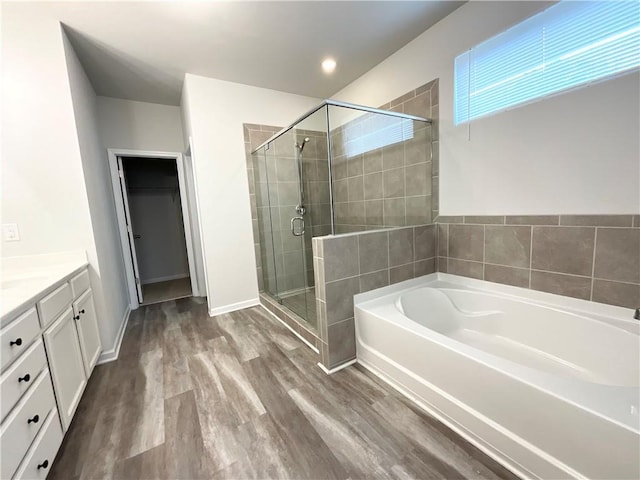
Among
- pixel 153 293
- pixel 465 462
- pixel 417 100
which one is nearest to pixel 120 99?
pixel 153 293

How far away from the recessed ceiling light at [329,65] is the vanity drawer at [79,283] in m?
2.88

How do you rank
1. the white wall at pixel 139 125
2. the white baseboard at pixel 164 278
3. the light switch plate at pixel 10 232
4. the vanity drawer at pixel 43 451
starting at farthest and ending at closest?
1. the white baseboard at pixel 164 278
2. the white wall at pixel 139 125
3. the light switch plate at pixel 10 232
4. the vanity drawer at pixel 43 451

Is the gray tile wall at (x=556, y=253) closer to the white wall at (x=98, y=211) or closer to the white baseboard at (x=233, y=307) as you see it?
the white baseboard at (x=233, y=307)

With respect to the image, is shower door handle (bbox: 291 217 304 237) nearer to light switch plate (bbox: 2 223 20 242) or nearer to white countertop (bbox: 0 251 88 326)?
white countertop (bbox: 0 251 88 326)

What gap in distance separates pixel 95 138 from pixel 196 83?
47.2 inches

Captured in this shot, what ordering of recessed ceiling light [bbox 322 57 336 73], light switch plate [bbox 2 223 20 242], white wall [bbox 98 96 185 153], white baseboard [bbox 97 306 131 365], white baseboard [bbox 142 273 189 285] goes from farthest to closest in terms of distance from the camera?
white baseboard [bbox 142 273 189 285] → white wall [bbox 98 96 185 153] → recessed ceiling light [bbox 322 57 336 73] → white baseboard [bbox 97 306 131 365] → light switch plate [bbox 2 223 20 242]

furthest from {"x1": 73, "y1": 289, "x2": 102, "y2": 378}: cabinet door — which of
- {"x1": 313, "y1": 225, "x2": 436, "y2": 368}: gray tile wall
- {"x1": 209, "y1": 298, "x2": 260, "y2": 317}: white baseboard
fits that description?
{"x1": 313, "y1": 225, "x2": 436, "y2": 368}: gray tile wall

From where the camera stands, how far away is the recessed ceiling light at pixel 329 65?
259 centimetres

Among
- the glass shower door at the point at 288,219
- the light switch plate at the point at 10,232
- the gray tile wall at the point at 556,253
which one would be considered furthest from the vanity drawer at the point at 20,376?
the gray tile wall at the point at 556,253

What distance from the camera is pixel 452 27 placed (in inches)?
79.0

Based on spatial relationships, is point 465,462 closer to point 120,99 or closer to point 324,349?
point 324,349

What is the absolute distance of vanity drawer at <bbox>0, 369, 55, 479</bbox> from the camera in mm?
871

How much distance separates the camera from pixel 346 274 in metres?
1.85

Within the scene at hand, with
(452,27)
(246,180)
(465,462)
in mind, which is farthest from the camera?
(246,180)
